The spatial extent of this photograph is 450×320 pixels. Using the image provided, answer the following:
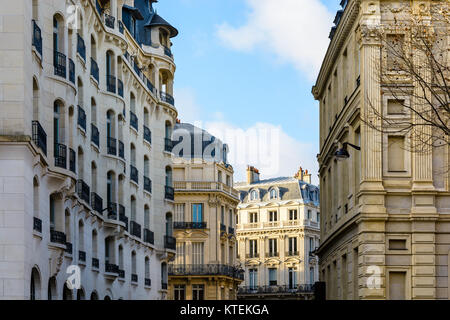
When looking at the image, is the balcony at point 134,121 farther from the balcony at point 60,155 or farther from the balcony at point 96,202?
the balcony at point 60,155

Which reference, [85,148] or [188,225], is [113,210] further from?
[188,225]

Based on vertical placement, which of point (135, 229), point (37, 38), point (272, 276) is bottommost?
point (272, 276)

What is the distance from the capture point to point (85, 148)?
38.6 meters

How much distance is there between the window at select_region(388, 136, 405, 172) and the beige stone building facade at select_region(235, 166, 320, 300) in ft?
247

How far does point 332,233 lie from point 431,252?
10230mm

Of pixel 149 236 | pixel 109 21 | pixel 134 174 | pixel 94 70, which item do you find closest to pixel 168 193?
pixel 149 236

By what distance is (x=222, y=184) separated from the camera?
295ft

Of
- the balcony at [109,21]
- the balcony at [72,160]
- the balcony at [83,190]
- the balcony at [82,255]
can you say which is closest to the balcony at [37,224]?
the balcony at [72,160]

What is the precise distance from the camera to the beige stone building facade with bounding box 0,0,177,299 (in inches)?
1031

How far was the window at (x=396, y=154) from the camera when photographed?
3612 centimetres

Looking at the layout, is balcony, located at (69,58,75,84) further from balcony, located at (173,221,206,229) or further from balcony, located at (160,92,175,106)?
balcony, located at (173,221,206,229)

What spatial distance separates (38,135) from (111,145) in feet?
52.2

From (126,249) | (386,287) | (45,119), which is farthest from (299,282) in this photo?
(45,119)

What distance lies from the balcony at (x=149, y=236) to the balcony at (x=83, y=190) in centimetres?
1565
